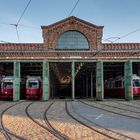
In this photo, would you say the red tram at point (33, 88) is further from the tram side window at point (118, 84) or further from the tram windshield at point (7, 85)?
the tram side window at point (118, 84)

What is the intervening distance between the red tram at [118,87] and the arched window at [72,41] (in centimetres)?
672

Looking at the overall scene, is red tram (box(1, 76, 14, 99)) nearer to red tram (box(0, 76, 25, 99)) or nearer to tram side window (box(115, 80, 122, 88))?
red tram (box(0, 76, 25, 99))

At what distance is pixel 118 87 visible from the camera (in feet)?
142

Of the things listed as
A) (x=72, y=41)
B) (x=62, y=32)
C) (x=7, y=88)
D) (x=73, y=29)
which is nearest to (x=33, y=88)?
(x=7, y=88)

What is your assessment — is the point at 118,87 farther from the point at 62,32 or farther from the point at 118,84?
the point at 62,32

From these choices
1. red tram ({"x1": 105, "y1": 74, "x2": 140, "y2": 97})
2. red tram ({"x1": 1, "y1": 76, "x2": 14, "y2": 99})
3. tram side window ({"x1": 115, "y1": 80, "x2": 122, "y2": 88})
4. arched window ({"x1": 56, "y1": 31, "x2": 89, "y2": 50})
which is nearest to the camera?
red tram ({"x1": 105, "y1": 74, "x2": 140, "y2": 97})

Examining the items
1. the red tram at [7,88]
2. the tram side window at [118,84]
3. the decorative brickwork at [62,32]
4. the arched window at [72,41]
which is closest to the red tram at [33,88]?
the red tram at [7,88]

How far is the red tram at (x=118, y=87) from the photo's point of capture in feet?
131

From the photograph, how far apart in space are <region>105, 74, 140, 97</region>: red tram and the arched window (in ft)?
Answer: 22.0

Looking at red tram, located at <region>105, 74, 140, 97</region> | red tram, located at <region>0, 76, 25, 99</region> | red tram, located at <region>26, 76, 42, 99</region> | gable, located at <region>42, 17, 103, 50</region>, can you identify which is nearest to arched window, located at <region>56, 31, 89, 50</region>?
gable, located at <region>42, 17, 103, 50</region>

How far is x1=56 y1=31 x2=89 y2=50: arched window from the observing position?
166 feet

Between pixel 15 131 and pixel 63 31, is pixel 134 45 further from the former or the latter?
pixel 15 131

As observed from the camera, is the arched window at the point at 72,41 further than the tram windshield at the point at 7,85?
Yes

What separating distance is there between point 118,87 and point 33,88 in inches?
407
